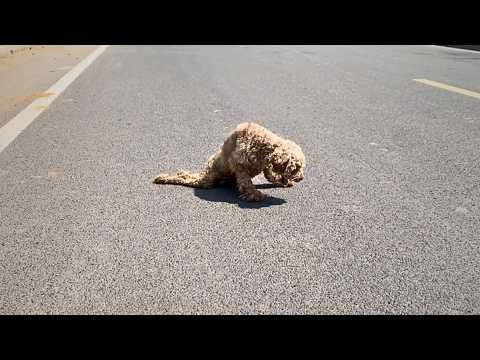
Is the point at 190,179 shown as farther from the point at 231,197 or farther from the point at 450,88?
the point at 450,88

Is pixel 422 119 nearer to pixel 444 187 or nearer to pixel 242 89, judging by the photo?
A: pixel 444 187

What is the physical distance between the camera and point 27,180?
3.49 m

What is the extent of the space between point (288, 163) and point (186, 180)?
799mm

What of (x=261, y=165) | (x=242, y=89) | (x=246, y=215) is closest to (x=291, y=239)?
(x=246, y=215)

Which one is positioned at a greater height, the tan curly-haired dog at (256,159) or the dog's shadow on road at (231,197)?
the tan curly-haired dog at (256,159)

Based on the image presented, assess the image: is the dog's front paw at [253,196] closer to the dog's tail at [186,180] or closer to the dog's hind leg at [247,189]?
the dog's hind leg at [247,189]

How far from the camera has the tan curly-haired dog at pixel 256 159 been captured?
3.12 meters

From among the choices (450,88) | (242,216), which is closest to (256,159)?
(242,216)

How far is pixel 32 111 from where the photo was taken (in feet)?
18.6

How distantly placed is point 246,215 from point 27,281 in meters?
1.34

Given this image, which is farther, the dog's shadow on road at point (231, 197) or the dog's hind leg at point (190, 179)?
the dog's hind leg at point (190, 179)

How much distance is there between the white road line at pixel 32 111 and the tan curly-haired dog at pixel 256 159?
90.6 inches

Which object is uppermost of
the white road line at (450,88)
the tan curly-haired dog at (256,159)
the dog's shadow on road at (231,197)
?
the tan curly-haired dog at (256,159)

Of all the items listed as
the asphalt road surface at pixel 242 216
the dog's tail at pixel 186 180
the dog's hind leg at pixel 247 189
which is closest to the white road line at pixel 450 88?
the asphalt road surface at pixel 242 216
